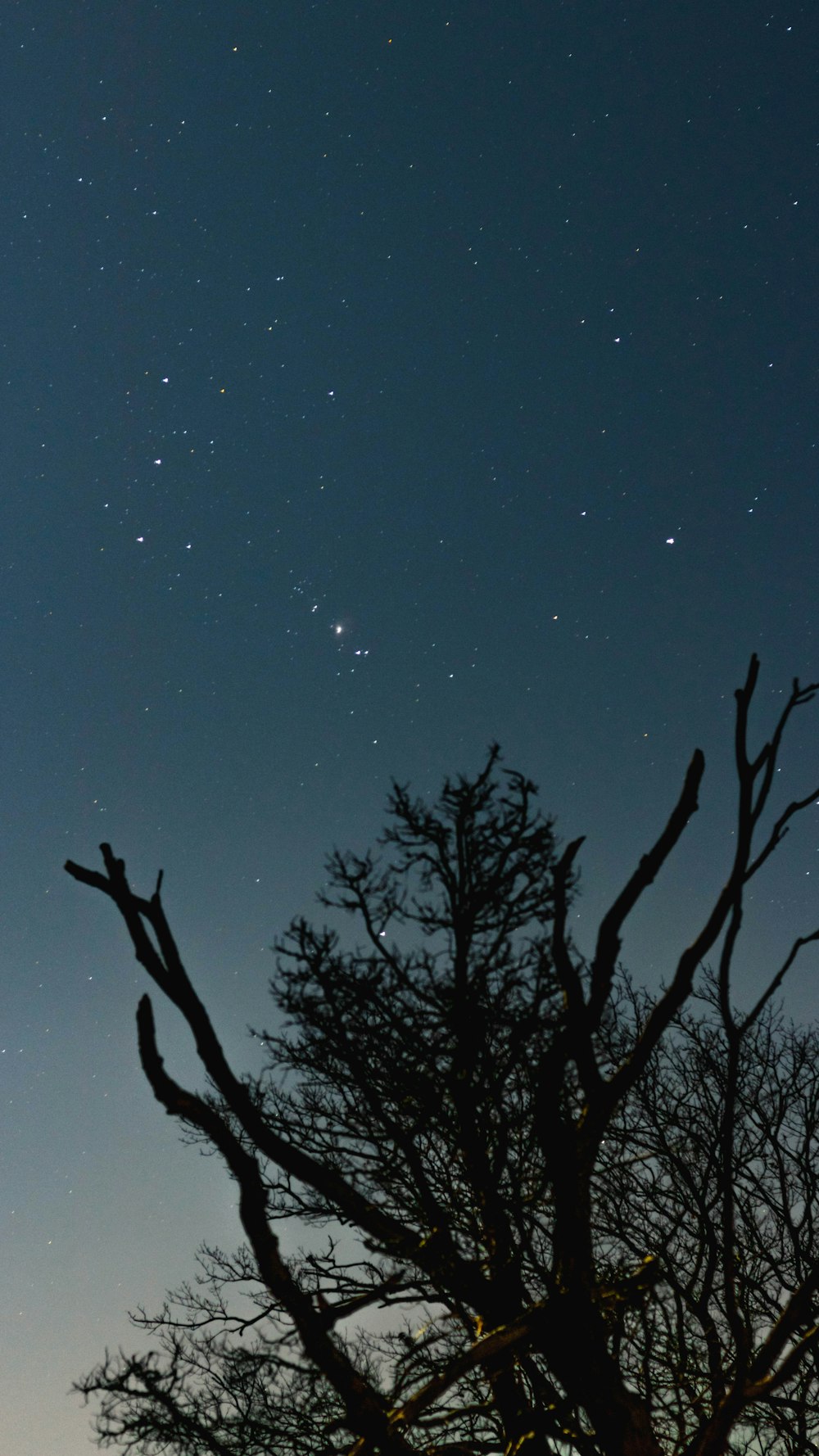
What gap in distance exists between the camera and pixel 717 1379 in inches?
178

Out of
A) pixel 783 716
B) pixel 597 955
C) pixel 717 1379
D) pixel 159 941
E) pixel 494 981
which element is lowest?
pixel 717 1379

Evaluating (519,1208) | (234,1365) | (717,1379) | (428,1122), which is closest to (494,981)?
(428,1122)

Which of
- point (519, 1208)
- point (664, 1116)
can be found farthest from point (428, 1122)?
point (664, 1116)

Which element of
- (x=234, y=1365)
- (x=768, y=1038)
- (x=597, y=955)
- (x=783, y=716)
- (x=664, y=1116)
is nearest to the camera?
(x=597, y=955)

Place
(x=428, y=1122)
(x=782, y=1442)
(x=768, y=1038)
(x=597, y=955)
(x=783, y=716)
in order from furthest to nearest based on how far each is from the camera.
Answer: (x=768, y=1038) < (x=782, y=1442) < (x=428, y=1122) < (x=783, y=716) < (x=597, y=955)

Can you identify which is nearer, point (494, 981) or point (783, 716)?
point (783, 716)

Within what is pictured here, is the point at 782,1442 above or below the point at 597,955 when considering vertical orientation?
below

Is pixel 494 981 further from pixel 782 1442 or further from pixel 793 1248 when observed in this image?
pixel 782 1442

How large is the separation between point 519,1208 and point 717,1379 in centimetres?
119

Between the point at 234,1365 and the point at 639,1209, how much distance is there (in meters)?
3.86

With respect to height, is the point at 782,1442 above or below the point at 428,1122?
below

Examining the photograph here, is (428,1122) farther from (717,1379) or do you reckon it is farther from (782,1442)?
(782,1442)

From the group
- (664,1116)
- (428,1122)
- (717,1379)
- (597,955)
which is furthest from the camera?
(664,1116)

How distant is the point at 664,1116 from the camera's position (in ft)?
30.7
